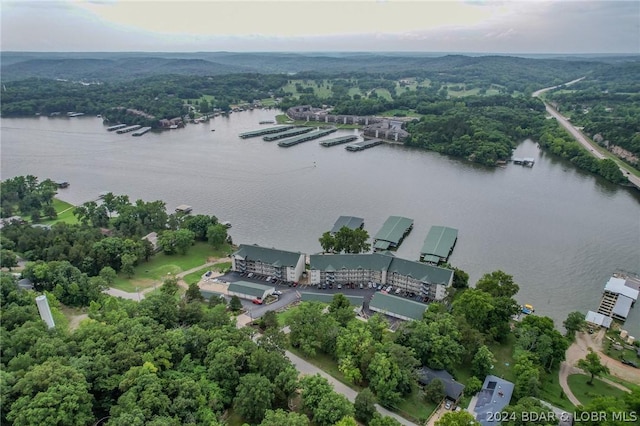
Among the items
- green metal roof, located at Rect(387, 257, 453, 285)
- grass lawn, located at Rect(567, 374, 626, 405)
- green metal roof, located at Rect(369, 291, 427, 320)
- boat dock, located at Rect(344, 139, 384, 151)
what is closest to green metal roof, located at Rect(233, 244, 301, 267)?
green metal roof, located at Rect(369, 291, 427, 320)

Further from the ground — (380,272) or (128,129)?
(128,129)

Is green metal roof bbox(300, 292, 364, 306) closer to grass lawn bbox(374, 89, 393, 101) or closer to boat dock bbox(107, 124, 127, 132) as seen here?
boat dock bbox(107, 124, 127, 132)

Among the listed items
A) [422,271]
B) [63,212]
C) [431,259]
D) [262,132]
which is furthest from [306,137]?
[422,271]

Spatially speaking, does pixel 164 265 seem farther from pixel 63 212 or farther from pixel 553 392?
pixel 553 392

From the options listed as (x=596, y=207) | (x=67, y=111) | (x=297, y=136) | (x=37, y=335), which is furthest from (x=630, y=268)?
(x=67, y=111)

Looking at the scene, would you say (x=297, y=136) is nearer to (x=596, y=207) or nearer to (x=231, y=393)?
(x=596, y=207)

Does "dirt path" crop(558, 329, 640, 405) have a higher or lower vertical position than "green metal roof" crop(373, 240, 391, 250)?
lower
